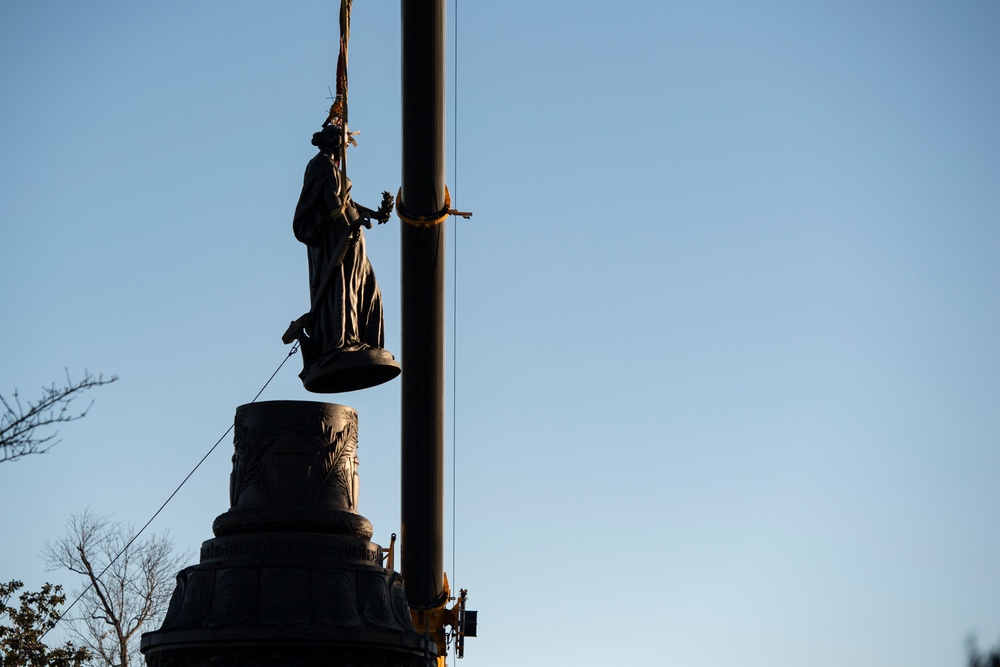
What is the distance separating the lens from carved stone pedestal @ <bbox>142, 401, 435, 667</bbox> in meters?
13.5

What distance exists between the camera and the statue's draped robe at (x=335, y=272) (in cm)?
1588

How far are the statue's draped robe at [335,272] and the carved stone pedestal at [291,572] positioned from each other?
3.72 feet

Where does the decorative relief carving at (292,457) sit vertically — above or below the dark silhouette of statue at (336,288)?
below

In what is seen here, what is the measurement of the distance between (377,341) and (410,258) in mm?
4107

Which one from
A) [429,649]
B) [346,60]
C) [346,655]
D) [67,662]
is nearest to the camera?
[346,655]

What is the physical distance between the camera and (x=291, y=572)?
1386 centimetres

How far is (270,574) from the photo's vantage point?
13.9 m

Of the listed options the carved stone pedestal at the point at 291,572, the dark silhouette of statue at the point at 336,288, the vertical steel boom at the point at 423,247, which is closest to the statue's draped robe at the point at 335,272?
the dark silhouette of statue at the point at 336,288

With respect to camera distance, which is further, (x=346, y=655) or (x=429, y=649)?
(x=429, y=649)

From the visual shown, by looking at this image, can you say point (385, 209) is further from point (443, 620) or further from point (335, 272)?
point (443, 620)

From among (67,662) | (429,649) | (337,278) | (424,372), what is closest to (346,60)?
(337,278)

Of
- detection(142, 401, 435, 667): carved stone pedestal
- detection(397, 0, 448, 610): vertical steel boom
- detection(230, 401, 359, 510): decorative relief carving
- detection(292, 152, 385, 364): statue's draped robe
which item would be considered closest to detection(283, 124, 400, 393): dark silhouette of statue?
detection(292, 152, 385, 364): statue's draped robe

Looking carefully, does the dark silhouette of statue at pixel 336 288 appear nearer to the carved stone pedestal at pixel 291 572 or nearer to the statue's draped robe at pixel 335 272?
the statue's draped robe at pixel 335 272

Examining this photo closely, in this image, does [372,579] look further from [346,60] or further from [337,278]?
[346,60]
